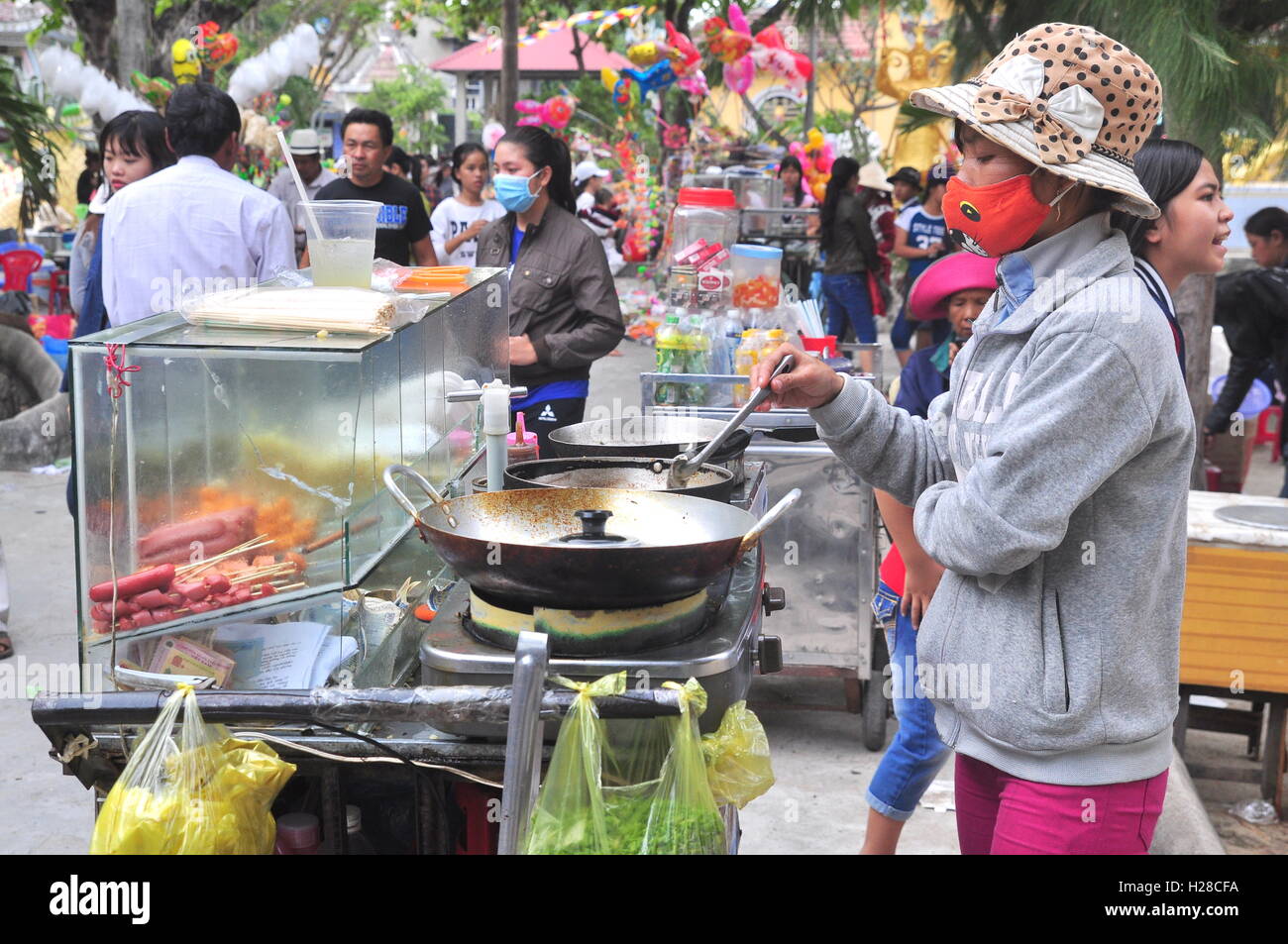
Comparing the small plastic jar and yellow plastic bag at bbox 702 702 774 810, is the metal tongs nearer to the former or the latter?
yellow plastic bag at bbox 702 702 774 810

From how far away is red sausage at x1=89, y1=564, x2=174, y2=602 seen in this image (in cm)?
218

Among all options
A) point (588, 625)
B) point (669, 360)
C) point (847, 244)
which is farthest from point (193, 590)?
point (847, 244)

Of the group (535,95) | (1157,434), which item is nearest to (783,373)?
(1157,434)

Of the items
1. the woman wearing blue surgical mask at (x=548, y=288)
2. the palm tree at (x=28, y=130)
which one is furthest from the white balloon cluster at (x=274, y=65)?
the woman wearing blue surgical mask at (x=548, y=288)

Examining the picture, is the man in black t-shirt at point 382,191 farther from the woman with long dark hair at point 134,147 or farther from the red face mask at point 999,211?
the red face mask at point 999,211

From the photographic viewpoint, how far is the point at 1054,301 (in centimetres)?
194

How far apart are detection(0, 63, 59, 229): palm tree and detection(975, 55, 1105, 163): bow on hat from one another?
7102mm

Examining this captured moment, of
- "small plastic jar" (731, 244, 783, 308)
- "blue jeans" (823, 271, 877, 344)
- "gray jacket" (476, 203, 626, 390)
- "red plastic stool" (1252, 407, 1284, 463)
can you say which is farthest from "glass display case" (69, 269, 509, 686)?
"blue jeans" (823, 271, 877, 344)

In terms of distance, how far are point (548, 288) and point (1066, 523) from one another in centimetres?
337

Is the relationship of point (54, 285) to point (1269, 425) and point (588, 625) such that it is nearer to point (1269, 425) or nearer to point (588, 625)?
point (1269, 425)

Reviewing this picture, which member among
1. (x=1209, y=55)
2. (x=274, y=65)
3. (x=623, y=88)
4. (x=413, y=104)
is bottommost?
(x=1209, y=55)

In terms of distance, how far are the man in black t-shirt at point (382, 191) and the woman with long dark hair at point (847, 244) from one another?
17.0 feet

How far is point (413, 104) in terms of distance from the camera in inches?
1698

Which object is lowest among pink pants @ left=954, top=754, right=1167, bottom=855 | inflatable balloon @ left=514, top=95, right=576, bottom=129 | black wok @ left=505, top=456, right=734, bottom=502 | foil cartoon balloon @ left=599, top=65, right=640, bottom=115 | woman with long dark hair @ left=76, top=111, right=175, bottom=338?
pink pants @ left=954, top=754, right=1167, bottom=855
